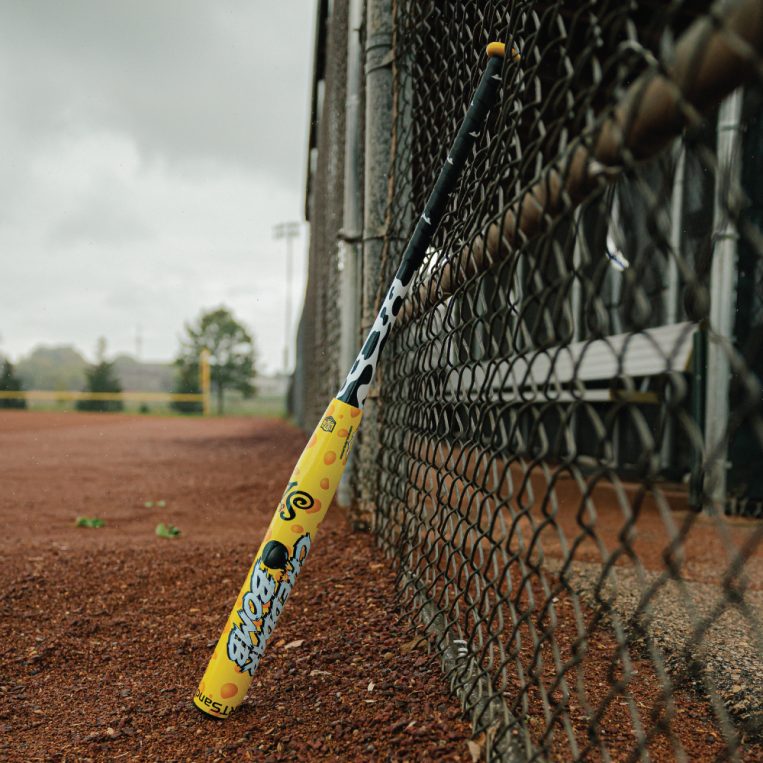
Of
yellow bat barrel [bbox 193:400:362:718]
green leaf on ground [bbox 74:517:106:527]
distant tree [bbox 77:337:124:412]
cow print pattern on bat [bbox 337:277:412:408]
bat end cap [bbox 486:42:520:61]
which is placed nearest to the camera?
bat end cap [bbox 486:42:520:61]

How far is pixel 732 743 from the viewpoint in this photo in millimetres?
662

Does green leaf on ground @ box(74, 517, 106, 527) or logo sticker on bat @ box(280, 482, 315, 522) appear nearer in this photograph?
logo sticker on bat @ box(280, 482, 315, 522)

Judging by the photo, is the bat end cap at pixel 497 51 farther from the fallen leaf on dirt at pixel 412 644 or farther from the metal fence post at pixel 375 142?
the fallen leaf on dirt at pixel 412 644

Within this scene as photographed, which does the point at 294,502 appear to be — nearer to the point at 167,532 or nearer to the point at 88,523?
the point at 167,532

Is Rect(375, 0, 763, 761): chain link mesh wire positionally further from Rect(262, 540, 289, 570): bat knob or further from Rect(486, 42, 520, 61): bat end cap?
Rect(262, 540, 289, 570): bat knob

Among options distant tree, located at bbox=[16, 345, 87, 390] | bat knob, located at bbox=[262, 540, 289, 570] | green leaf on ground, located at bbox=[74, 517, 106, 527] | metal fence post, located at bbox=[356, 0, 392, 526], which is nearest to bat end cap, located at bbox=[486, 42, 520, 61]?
bat knob, located at bbox=[262, 540, 289, 570]

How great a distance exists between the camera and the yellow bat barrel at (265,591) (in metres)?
1.48

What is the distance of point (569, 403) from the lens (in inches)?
88.9

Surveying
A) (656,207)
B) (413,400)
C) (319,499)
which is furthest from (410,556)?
(656,207)

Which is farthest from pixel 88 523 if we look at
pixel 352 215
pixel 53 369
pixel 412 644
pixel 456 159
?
pixel 53 369

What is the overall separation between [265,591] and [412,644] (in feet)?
1.71

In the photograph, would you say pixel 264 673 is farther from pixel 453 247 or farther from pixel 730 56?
pixel 730 56

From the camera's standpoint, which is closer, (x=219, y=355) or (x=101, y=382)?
(x=101, y=382)

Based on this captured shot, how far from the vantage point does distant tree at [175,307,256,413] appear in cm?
4309
